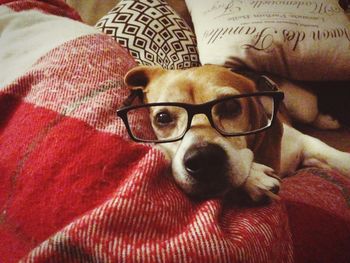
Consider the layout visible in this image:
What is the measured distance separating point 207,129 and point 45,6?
2.10ft

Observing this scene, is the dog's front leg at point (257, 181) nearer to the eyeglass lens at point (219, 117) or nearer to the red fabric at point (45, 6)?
the eyeglass lens at point (219, 117)

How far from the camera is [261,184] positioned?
0.66 metres

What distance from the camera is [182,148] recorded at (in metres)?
0.71

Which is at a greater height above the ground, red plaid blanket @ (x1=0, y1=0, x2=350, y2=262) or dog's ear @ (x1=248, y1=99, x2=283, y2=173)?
red plaid blanket @ (x1=0, y1=0, x2=350, y2=262)

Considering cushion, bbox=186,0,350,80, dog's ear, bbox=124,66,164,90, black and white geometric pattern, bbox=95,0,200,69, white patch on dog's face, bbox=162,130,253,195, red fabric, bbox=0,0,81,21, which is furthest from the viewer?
black and white geometric pattern, bbox=95,0,200,69

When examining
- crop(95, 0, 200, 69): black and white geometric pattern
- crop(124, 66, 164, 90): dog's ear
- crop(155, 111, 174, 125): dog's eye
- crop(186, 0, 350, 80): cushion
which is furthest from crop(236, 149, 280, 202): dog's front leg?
crop(95, 0, 200, 69): black and white geometric pattern

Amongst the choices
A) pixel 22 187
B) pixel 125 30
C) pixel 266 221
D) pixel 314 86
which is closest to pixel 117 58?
pixel 22 187

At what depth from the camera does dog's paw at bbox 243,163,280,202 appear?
25.0 inches

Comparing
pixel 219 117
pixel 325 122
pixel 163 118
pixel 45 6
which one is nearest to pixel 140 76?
pixel 163 118

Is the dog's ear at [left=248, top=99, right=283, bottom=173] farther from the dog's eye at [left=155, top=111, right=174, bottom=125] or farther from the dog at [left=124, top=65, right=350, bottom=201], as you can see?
the dog's eye at [left=155, top=111, right=174, bottom=125]

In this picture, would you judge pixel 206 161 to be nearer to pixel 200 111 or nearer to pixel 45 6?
pixel 200 111

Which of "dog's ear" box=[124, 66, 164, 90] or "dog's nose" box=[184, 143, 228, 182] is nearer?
"dog's nose" box=[184, 143, 228, 182]

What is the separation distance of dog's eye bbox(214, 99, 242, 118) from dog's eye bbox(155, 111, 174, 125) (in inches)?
5.0

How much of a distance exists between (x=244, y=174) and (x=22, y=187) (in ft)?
1.39
